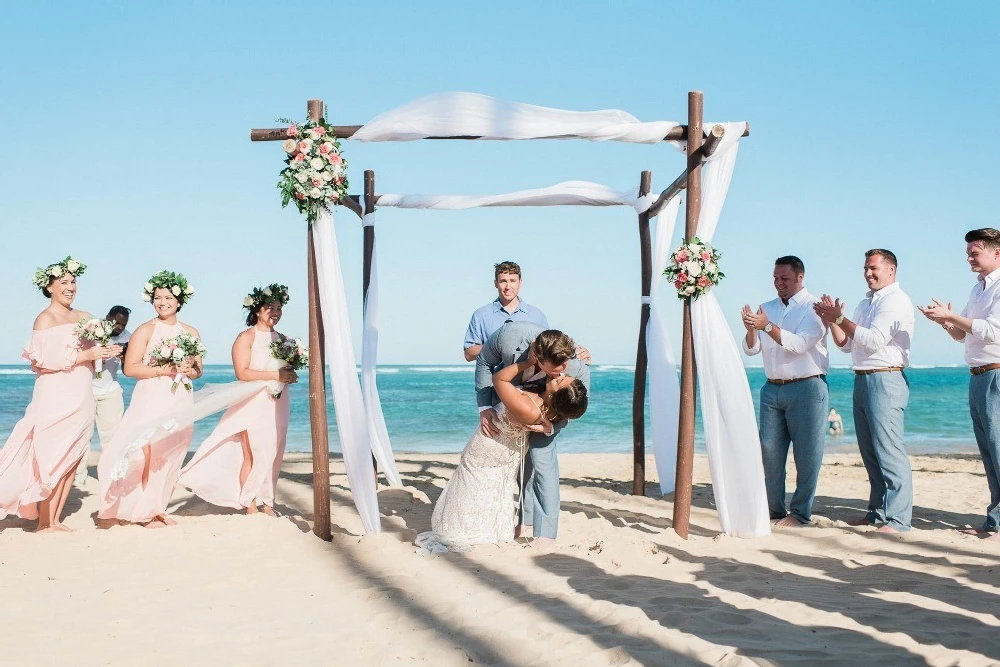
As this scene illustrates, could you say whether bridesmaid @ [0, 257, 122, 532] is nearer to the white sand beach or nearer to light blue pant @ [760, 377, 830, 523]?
the white sand beach

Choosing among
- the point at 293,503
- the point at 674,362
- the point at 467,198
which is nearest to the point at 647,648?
the point at 674,362

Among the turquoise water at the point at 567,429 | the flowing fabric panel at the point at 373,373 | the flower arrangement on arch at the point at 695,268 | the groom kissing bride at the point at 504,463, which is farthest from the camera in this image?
the turquoise water at the point at 567,429

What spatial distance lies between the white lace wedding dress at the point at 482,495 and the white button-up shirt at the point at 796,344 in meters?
2.04

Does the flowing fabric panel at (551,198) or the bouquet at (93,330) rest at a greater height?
the flowing fabric panel at (551,198)

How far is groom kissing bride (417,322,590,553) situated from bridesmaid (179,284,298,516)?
1.66 metres

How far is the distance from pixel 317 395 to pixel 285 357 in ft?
3.39

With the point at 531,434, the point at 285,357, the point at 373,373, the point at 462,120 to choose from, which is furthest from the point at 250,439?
the point at 462,120

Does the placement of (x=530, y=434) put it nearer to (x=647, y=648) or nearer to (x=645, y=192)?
(x=647, y=648)

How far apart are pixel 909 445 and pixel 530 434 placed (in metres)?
14.0

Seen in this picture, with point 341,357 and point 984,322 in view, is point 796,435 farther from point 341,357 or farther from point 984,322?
point 341,357

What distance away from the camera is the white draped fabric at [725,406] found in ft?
17.6

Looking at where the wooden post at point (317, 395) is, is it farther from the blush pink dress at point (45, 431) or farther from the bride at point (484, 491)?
the blush pink dress at point (45, 431)

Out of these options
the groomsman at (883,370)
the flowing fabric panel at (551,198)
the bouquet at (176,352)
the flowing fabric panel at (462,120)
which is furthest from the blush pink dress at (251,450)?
the groomsman at (883,370)

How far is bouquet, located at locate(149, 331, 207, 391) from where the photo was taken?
19.3 feet
